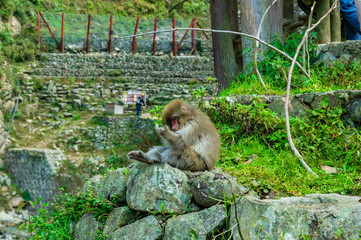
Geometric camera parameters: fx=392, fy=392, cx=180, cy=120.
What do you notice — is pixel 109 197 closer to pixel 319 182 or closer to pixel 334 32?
pixel 319 182

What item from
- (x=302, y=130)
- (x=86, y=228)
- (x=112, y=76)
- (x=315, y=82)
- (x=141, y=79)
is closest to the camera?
(x=86, y=228)

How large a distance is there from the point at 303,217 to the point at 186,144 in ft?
4.29

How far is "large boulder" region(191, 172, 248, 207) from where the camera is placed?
3.76 metres

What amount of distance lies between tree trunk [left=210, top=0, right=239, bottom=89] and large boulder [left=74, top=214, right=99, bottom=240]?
156 inches

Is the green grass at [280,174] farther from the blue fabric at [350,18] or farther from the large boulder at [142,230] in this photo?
the blue fabric at [350,18]

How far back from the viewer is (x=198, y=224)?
147 inches

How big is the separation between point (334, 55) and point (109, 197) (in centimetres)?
440

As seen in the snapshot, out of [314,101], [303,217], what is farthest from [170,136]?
[314,101]

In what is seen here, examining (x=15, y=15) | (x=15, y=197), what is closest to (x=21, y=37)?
(x=15, y=15)

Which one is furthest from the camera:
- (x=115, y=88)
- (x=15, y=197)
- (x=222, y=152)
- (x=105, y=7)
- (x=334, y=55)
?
(x=105, y=7)

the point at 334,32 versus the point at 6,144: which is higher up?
the point at 334,32

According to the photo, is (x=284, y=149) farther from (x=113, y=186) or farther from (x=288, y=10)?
(x=288, y=10)

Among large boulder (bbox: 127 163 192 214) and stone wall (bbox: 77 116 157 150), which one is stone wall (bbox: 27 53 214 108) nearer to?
stone wall (bbox: 77 116 157 150)

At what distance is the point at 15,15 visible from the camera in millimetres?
19750
